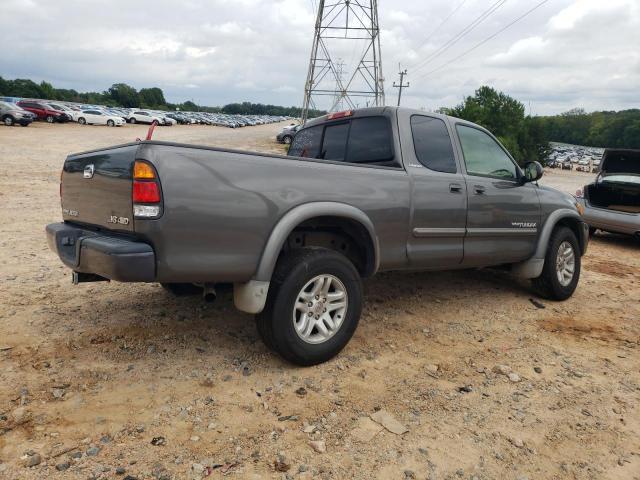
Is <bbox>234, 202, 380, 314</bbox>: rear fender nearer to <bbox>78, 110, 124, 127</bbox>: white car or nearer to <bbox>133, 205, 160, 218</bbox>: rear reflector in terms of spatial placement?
<bbox>133, 205, 160, 218</bbox>: rear reflector

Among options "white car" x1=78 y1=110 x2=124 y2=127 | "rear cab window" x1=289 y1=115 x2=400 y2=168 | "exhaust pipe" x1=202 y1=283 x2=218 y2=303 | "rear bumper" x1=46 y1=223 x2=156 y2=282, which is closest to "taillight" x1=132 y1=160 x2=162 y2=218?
"rear bumper" x1=46 y1=223 x2=156 y2=282

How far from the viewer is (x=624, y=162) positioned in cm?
980

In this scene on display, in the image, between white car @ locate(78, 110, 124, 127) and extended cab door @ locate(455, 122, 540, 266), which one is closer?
extended cab door @ locate(455, 122, 540, 266)

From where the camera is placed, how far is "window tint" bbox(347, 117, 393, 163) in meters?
3.98

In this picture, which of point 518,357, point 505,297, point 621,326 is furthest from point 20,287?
point 621,326

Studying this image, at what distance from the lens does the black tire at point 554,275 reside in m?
5.04

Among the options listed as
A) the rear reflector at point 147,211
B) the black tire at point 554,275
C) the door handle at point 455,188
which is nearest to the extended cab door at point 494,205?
the door handle at point 455,188

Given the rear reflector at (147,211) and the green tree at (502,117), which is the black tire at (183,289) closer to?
the rear reflector at (147,211)

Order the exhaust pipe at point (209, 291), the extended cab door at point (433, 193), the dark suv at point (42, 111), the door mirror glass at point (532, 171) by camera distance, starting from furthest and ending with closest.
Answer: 1. the dark suv at point (42, 111)
2. the door mirror glass at point (532, 171)
3. the extended cab door at point (433, 193)
4. the exhaust pipe at point (209, 291)

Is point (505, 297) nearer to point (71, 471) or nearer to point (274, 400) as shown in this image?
point (274, 400)

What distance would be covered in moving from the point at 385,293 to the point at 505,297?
1.35 meters

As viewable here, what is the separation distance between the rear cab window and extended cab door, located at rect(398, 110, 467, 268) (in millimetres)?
149

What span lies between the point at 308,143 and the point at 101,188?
2.25 meters

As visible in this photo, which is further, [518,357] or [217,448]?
[518,357]
